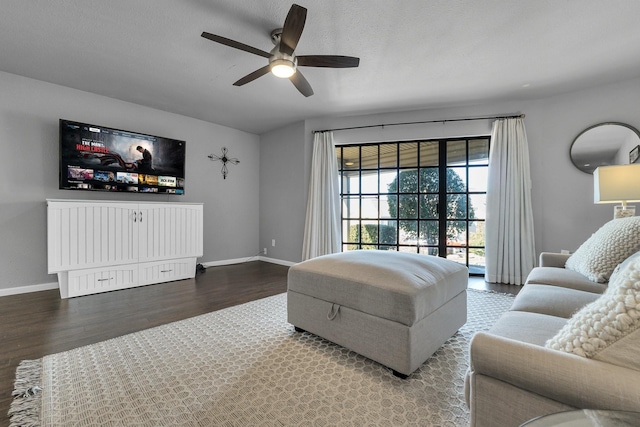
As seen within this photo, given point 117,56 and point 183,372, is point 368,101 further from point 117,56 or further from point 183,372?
point 183,372

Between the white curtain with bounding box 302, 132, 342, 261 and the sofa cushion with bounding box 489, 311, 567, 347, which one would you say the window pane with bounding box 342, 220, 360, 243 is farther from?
the sofa cushion with bounding box 489, 311, 567, 347

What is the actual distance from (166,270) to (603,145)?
5.46m

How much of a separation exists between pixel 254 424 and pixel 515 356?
1055 mm

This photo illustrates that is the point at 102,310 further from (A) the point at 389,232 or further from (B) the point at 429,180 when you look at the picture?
(B) the point at 429,180

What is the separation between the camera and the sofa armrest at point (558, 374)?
0.63 m

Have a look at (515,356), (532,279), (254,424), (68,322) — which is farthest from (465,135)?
Answer: (68,322)

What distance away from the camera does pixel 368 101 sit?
144 inches

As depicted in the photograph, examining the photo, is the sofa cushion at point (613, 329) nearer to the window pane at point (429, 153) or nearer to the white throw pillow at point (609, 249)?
the white throw pillow at point (609, 249)

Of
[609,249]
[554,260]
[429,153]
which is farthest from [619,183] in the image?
[429,153]

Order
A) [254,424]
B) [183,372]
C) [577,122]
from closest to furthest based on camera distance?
[254,424] → [183,372] → [577,122]

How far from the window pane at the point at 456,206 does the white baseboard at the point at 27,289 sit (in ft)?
16.4

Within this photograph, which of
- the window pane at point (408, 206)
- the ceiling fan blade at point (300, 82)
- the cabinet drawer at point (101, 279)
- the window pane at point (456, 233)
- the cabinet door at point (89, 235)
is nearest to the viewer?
the ceiling fan blade at point (300, 82)

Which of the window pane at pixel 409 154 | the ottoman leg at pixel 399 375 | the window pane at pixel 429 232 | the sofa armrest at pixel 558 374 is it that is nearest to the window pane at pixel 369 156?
the window pane at pixel 409 154

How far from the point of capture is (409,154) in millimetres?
4082
